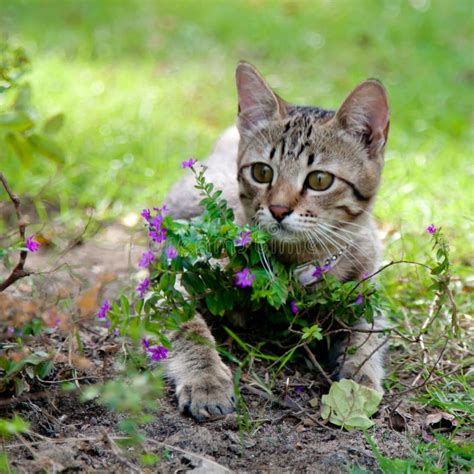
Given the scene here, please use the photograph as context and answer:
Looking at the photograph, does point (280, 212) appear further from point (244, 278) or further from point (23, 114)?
point (23, 114)

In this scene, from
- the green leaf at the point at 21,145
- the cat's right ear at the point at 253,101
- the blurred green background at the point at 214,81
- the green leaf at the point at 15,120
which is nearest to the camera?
the green leaf at the point at 15,120

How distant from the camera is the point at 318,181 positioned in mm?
2930

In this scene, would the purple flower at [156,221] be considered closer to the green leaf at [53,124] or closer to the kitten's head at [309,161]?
the kitten's head at [309,161]

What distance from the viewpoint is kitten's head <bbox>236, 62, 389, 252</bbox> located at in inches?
111

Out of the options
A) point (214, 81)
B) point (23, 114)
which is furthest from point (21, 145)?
Result: point (214, 81)

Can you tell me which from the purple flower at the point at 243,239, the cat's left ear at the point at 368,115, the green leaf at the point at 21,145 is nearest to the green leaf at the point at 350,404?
the purple flower at the point at 243,239

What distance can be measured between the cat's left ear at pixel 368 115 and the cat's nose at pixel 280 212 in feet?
1.65

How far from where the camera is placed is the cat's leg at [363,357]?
9.21 ft

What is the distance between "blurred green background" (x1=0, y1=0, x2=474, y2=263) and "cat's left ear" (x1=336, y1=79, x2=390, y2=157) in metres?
0.93

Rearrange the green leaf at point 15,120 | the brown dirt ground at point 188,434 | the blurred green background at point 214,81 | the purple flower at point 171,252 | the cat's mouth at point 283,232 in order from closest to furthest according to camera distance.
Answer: the brown dirt ground at point 188,434 < the purple flower at point 171,252 < the green leaf at point 15,120 < the cat's mouth at point 283,232 < the blurred green background at point 214,81

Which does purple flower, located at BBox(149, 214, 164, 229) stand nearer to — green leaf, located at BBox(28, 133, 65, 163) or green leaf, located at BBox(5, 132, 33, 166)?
green leaf, located at BBox(28, 133, 65, 163)

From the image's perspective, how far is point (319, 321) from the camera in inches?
112

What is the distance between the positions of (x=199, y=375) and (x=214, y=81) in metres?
4.31

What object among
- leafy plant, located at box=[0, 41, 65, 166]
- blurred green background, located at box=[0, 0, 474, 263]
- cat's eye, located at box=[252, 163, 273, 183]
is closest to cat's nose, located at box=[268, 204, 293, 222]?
cat's eye, located at box=[252, 163, 273, 183]
